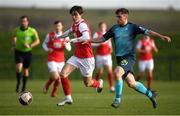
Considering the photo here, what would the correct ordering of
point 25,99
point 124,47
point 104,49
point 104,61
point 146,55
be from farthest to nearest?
point 146,55, point 104,49, point 104,61, point 25,99, point 124,47

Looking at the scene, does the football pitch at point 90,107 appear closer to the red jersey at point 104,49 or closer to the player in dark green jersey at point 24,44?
the player in dark green jersey at point 24,44

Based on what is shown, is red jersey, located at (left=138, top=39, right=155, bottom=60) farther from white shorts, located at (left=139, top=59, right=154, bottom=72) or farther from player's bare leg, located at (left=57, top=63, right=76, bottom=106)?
player's bare leg, located at (left=57, top=63, right=76, bottom=106)

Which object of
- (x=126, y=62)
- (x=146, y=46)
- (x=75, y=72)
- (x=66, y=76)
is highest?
(x=126, y=62)

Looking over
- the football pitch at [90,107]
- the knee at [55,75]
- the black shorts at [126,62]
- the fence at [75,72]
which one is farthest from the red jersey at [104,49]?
the fence at [75,72]

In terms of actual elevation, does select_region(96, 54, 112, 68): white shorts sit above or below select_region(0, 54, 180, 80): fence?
above

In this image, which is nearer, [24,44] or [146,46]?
[24,44]

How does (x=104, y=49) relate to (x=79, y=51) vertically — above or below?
below

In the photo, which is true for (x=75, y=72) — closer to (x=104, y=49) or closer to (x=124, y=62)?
(x=104, y=49)

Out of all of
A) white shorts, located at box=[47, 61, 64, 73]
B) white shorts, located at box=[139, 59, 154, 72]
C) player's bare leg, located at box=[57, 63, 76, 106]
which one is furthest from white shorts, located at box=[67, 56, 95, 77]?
white shorts, located at box=[139, 59, 154, 72]

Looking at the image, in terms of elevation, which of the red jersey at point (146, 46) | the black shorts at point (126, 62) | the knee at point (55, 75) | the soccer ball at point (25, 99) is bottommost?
the red jersey at point (146, 46)

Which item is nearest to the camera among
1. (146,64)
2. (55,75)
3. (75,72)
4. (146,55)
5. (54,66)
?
(55,75)

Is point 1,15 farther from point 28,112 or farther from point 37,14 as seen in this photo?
point 28,112

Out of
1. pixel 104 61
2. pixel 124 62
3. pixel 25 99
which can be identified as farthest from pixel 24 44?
pixel 124 62

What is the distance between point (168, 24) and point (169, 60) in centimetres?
1235
